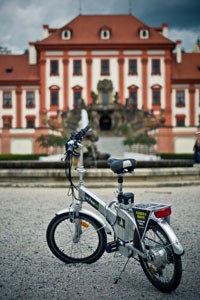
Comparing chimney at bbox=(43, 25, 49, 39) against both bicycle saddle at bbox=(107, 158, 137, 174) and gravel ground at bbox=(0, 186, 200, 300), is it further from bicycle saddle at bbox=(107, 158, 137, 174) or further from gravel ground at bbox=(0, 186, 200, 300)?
bicycle saddle at bbox=(107, 158, 137, 174)

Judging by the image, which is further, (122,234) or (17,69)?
(17,69)

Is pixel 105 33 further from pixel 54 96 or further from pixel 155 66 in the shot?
pixel 54 96

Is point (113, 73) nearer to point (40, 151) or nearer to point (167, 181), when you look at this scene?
point (40, 151)

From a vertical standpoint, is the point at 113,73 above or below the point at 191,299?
above

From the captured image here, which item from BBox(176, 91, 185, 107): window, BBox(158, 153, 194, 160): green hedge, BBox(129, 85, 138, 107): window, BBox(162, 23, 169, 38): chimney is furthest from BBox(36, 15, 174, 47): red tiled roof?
BBox(158, 153, 194, 160): green hedge

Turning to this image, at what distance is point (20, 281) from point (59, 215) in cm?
70

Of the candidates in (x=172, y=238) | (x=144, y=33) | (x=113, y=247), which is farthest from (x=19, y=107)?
(x=172, y=238)

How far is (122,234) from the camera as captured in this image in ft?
11.1

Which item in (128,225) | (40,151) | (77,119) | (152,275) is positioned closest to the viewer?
(152,275)

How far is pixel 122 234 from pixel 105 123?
42597 mm

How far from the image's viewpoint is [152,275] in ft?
10.2

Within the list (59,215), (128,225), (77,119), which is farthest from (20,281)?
(77,119)

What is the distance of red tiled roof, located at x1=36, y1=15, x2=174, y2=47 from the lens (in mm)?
44562

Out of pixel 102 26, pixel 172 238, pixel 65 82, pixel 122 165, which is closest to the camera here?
pixel 172 238
